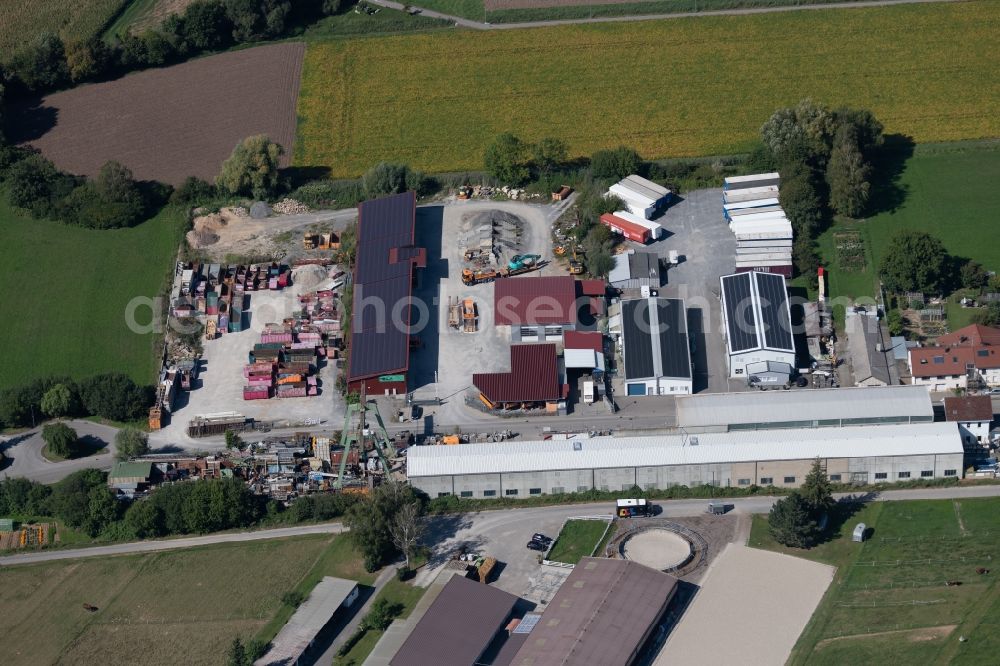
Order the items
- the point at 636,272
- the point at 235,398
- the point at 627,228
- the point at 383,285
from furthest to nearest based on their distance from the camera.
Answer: the point at 627,228 → the point at 636,272 → the point at 383,285 → the point at 235,398

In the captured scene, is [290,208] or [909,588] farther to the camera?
[290,208]

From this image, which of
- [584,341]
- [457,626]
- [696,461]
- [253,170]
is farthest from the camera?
[253,170]

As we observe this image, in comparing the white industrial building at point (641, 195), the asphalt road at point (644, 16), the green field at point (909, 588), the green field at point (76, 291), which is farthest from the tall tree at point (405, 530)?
the asphalt road at point (644, 16)

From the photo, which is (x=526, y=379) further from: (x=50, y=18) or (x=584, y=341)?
(x=50, y=18)

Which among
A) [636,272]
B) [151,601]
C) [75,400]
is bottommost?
[151,601]

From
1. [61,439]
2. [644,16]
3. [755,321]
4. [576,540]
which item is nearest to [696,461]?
[576,540]

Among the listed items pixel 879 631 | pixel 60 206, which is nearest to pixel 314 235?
pixel 60 206

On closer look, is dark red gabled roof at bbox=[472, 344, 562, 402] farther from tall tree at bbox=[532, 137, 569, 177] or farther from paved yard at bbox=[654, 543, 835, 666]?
tall tree at bbox=[532, 137, 569, 177]

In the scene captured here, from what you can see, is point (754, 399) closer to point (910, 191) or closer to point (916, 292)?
point (916, 292)
